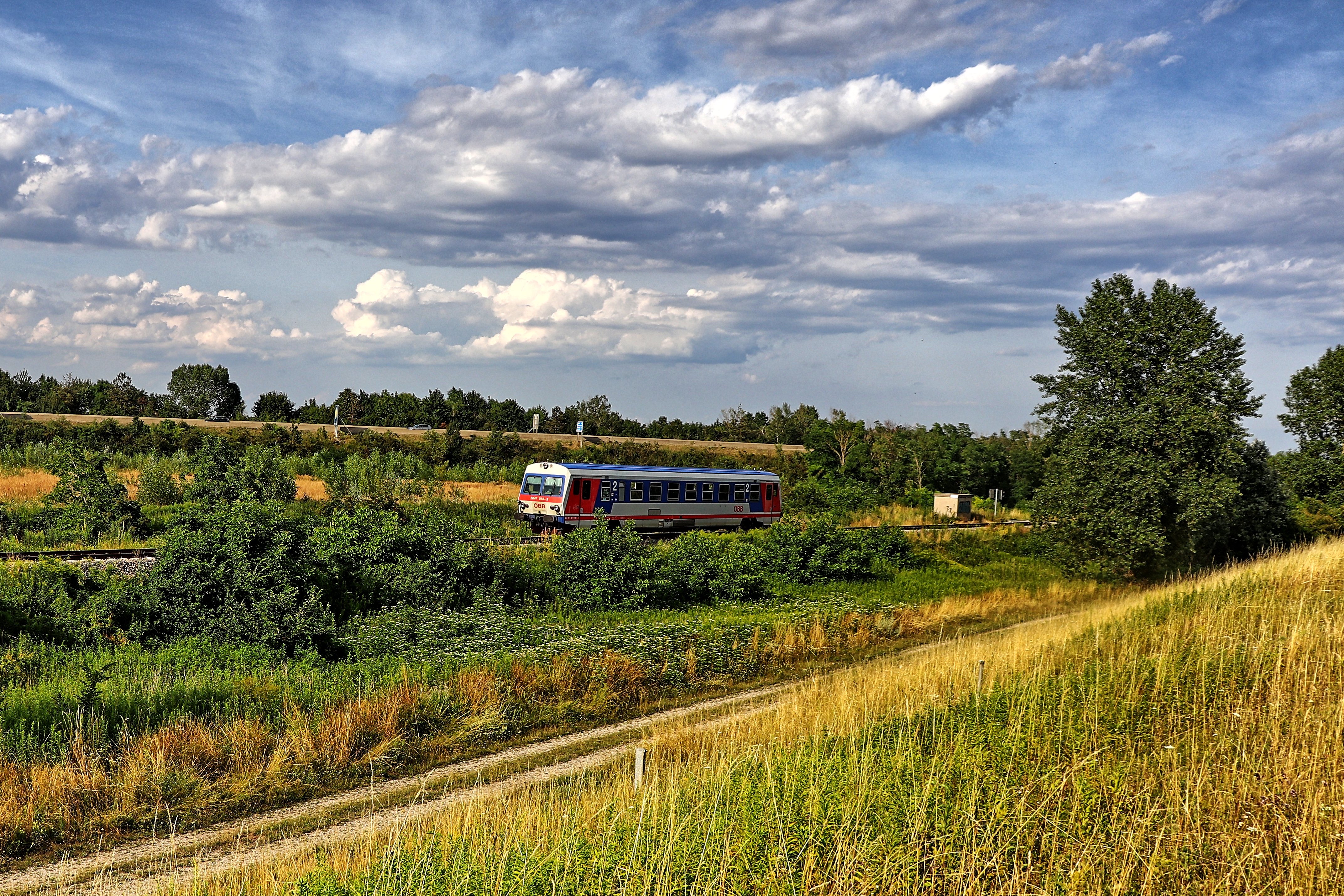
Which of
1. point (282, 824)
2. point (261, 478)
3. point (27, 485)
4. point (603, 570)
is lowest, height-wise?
point (282, 824)

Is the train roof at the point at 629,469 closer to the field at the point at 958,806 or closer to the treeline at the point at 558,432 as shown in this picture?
the treeline at the point at 558,432

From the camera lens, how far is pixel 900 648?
18719 mm

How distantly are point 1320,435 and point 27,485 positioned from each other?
62.8 metres

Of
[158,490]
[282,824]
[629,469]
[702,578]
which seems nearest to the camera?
[282,824]

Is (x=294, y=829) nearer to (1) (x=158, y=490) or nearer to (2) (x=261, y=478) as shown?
(2) (x=261, y=478)

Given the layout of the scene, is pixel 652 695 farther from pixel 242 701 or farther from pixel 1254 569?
pixel 1254 569

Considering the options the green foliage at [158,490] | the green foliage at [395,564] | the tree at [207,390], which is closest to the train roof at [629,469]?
the green foliage at [395,564]

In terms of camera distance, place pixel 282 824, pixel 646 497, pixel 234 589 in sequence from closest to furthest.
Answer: pixel 282 824 → pixel 234 589 → pixel 646 497

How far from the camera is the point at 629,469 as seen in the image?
108ft

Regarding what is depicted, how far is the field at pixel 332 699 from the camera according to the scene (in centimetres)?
874

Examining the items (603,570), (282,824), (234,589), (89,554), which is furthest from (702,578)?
(282,824)

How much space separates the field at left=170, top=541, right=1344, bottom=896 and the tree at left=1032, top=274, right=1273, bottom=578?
64.0 ft

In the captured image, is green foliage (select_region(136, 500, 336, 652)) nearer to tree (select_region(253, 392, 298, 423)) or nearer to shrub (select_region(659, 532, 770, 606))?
shrub (select_region(659, 532, 770, 606))

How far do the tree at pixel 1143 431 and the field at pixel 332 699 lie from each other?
Result: 12.2 metres
